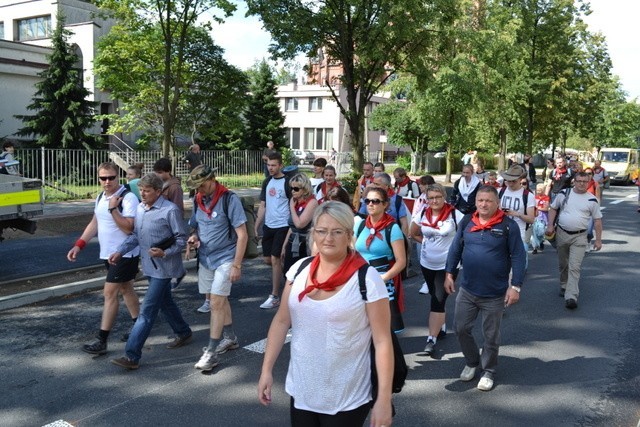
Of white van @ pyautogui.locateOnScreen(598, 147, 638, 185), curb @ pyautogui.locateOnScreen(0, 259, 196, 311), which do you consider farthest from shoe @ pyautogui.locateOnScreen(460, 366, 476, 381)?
white van @ pyautogui.locateOnScreen(598, 147, 638, 185)

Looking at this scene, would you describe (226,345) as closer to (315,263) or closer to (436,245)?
(436,245)

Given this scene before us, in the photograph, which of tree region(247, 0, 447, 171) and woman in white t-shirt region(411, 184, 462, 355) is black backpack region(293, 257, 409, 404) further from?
tree region(247, 0, 447, 171)

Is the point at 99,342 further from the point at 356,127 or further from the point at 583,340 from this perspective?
the point at 356,127

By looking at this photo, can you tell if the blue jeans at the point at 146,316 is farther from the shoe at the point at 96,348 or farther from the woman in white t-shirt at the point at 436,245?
the woman in white t-shirt at the point at 436,245

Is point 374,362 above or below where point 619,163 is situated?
below

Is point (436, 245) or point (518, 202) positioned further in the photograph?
point (518, 202)

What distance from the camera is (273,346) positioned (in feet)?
9.36

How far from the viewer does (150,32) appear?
20.1 meters

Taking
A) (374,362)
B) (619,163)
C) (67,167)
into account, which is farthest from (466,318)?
(619,163)

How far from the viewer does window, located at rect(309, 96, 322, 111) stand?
5741cm

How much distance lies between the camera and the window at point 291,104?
5888 cm

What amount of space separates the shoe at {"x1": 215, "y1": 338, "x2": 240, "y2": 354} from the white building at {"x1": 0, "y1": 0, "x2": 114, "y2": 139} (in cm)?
2268

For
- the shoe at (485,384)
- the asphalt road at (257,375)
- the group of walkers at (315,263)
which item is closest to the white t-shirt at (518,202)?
the asphalt road at (257,375)

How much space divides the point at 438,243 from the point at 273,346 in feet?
10.4
